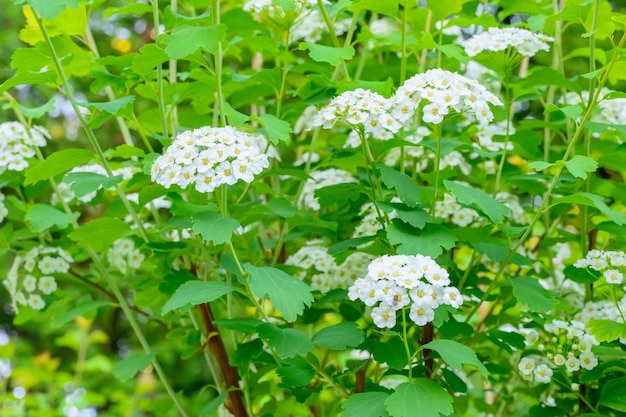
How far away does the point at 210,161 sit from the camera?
1.19 metres

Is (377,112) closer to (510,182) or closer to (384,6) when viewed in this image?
(384,6)

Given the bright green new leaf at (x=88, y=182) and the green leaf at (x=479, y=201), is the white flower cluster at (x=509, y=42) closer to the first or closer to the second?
the green leaf at (x=479, y=201)

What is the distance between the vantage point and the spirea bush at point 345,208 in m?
1.23

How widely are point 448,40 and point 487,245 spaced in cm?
68

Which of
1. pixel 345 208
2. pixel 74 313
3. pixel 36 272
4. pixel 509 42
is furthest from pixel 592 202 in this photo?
pixel 36 272

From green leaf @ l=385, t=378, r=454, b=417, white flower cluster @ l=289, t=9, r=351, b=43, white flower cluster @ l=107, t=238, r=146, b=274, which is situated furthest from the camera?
white flower cluster @ l=289, t=9, r=351, b=43

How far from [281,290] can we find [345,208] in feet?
1.92

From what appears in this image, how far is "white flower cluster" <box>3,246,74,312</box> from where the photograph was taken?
171 centimetres

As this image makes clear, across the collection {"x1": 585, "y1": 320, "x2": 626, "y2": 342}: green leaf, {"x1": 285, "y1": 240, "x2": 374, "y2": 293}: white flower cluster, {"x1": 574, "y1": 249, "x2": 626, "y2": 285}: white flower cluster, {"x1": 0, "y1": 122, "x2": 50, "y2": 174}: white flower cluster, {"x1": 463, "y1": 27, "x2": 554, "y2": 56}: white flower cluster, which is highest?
{"x1": 463, "y1": 27, "x2": 554, "y2": 56}: white flower cluster

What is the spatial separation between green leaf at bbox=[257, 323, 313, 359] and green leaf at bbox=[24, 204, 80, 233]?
540 mm

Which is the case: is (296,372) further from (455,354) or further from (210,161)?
(210,161)

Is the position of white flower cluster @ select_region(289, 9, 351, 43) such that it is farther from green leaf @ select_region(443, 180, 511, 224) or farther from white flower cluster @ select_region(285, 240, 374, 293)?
green leaf @ select_region(443, 180, 511, 224)

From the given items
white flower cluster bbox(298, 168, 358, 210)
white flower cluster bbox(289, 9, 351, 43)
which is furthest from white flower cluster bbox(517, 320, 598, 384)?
white flower cluster bbox(289, 9, 351, 43)

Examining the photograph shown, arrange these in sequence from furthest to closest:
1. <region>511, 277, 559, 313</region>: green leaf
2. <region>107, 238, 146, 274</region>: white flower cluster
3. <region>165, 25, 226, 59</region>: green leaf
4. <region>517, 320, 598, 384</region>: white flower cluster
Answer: <region>107, 238, 146, 274</region>: white flower cluster
<region>517, 320, 598, 384</region>: white flower cluster
<region>511, 277, 559, 313</region>: green leaf
<region>165, 25, 226, 59</region>: green leaf
